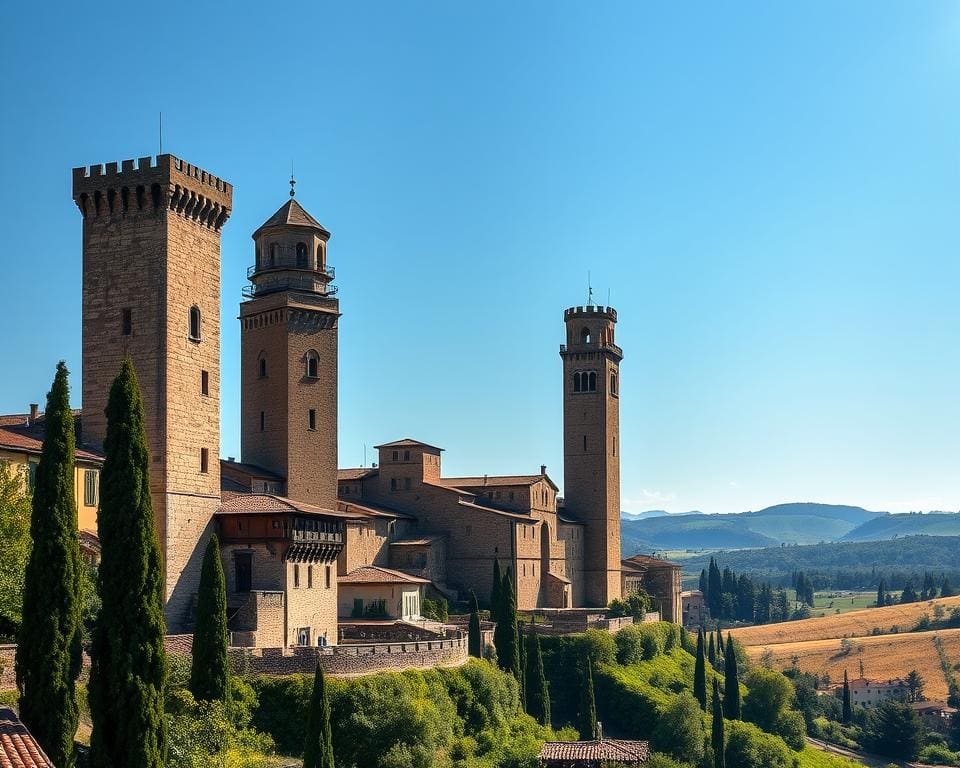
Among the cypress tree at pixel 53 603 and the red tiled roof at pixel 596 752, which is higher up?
the cypress tree at pixel 53 603

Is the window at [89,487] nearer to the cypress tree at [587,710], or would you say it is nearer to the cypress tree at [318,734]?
the cypress tree at [318,734]

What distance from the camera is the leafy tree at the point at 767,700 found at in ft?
307

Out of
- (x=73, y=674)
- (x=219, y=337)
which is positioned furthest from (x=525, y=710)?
(x=73, y=674)

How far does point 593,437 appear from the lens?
→ 10488cm

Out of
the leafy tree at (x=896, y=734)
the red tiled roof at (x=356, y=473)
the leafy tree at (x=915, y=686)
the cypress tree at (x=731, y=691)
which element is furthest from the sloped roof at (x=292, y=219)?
the leafy tree at (x=915, y=686)

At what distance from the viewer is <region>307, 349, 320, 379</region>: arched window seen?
245 ft

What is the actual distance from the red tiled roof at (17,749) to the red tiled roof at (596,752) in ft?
124

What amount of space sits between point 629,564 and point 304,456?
45984 mm

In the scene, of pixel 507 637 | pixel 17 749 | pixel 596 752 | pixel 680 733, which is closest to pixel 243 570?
pixel 596 752

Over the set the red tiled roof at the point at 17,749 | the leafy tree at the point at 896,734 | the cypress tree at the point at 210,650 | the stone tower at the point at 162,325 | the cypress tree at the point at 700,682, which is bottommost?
the leafy tree at the point at 896,734

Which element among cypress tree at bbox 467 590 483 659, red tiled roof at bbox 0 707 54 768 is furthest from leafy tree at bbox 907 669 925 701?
red tiled roof at bbox 0 707 54 768

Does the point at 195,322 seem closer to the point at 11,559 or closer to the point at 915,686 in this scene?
the point at 11,559

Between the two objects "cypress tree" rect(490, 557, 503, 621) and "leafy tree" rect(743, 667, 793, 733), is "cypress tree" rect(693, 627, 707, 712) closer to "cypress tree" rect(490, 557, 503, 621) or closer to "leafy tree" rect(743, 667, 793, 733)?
"leafy tree" rect(743, 667, 793, 733)

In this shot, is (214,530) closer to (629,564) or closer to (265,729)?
(265,729)
